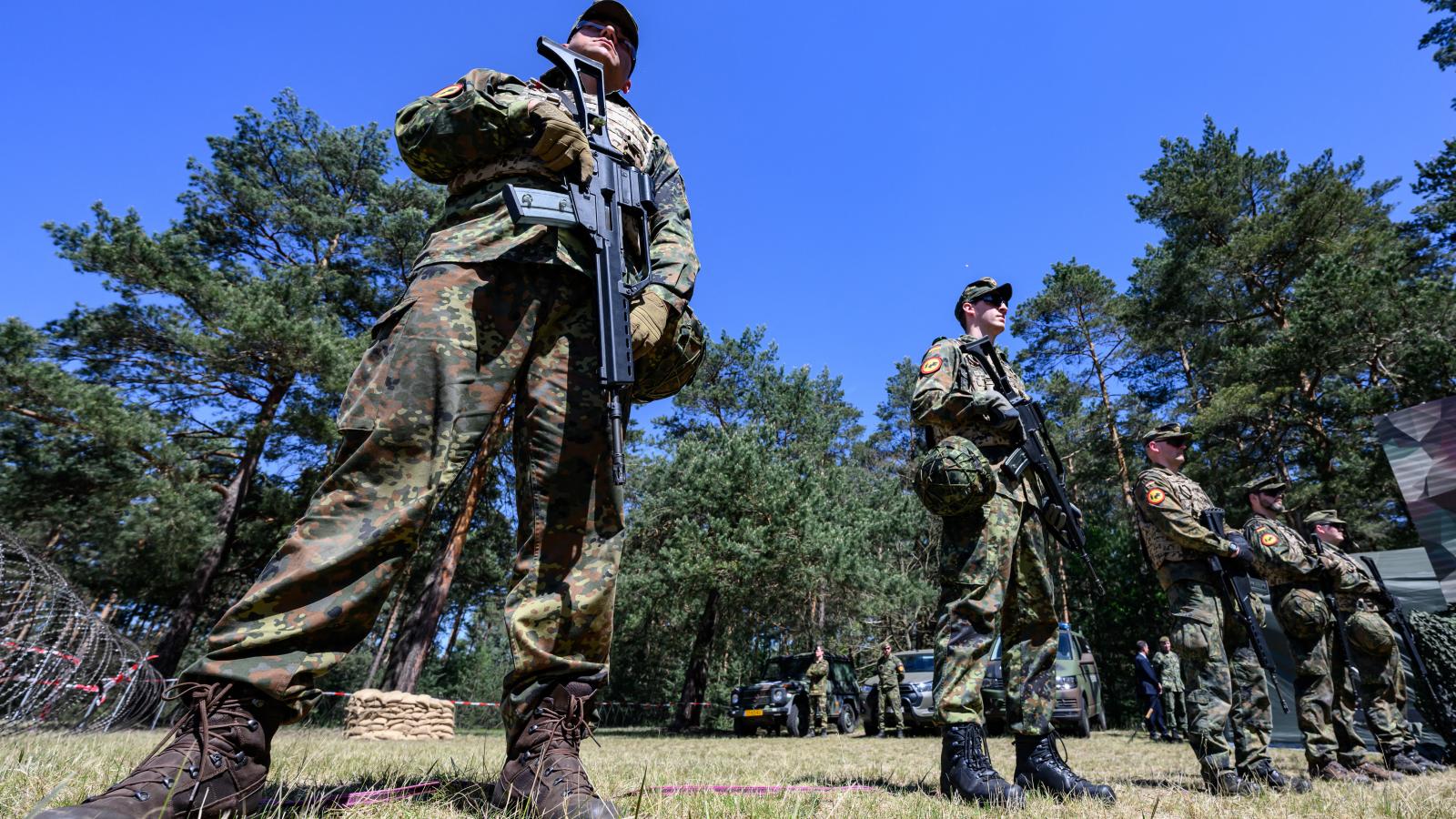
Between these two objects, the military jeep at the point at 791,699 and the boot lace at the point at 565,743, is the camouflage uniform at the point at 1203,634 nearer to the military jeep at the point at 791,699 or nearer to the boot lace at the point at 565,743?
the boot lace at the point at 565,743

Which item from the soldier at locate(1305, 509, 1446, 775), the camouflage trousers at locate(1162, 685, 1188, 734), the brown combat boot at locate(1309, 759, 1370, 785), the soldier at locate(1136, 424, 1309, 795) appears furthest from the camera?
the camouflage trousers at locate(1162, 685, 1188, 734)

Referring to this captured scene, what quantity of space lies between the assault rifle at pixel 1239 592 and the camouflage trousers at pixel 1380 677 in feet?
6.77

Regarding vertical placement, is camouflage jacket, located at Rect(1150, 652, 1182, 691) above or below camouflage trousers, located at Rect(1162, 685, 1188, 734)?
above

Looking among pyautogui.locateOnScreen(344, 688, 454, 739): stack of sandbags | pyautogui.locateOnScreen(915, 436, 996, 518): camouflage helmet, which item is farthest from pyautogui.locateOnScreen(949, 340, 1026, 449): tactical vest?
pyautogui.locateOnScreen(344, 688, 454, 739): stack of sandbags

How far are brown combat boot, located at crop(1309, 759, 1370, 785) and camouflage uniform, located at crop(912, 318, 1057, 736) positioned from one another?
2669 mm

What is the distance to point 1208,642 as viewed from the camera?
4031 mm

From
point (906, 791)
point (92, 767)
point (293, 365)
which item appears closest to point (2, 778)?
point (92, 767)

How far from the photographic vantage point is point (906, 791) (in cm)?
293

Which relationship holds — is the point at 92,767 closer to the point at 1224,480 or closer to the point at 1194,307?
the point at 1224,480

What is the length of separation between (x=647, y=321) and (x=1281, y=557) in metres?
5.48

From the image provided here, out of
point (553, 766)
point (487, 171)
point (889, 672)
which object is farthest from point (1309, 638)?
point (889, 672)

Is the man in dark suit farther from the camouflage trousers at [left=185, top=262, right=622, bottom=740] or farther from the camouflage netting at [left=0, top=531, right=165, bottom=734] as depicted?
the camouflage netting at [left=0, top=531, right=165, bottom=734]

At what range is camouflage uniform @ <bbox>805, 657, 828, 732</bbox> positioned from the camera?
52.2 feet

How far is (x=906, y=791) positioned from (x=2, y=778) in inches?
113
